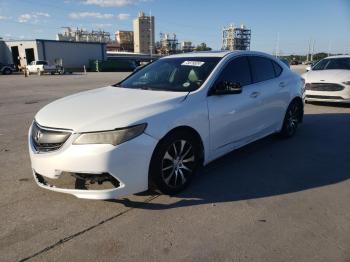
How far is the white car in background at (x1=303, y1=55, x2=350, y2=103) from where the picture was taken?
981 centimetres

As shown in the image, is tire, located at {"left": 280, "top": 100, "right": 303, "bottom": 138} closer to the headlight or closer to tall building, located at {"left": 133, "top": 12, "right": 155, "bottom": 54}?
the headlight

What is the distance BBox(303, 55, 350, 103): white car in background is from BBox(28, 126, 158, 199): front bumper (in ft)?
25.9

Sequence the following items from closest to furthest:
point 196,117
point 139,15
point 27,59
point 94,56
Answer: point 196,117 → point 27,59 → point 94,56 → point 139,15

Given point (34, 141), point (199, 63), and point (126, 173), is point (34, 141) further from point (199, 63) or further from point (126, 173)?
point (199, 63)

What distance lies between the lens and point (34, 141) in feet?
12.6

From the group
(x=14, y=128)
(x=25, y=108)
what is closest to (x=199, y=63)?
(x=14, y=128)

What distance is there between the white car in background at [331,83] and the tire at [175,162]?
280 inches

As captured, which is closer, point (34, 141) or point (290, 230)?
point (290, 230)

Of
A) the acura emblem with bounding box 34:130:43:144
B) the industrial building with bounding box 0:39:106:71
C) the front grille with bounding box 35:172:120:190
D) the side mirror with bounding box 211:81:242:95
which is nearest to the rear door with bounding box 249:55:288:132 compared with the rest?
the side mirror with bounding box 211:81:242:95

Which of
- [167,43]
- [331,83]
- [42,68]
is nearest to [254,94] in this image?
[331,83]

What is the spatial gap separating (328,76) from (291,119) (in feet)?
14.2

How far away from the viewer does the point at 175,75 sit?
486cm

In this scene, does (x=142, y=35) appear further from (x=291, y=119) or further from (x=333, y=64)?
(x=291, y=119)

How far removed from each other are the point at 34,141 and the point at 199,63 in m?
2.36
